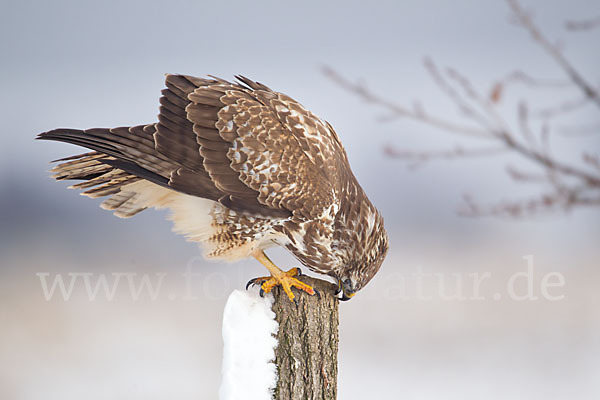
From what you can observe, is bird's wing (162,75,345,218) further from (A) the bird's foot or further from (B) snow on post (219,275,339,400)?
(B) snow on post (219,275,339,400)

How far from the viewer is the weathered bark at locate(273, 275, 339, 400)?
2.10 m

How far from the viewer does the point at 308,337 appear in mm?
2119

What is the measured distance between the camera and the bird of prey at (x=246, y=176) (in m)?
2.13

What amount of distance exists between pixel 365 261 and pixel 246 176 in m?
0.57

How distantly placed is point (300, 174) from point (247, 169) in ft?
0.62

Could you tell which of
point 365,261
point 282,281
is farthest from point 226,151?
point 365,261

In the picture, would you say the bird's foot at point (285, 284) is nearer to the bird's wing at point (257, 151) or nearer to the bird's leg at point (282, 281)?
the bird's leg at point (282, 281)

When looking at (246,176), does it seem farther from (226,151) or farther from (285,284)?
(285,284)

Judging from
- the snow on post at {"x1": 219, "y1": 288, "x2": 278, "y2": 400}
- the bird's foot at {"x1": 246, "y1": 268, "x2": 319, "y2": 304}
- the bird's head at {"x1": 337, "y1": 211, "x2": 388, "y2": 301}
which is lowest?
the snow on post at {"x1": 219, "y1": 288, "x2": 278, "y2": 400}

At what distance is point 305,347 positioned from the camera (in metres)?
2.11

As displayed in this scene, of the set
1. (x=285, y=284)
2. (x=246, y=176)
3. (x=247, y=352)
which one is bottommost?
(x=247, y=352)

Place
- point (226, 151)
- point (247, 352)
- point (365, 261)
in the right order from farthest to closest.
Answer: point (365, 261), point (226, 151), point (247, 352)

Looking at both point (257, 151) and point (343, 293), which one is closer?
point (257, 151)

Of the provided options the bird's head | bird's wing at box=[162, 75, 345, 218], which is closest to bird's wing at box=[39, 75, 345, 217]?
bird's wing at box=[162, 75, 345, 218]
